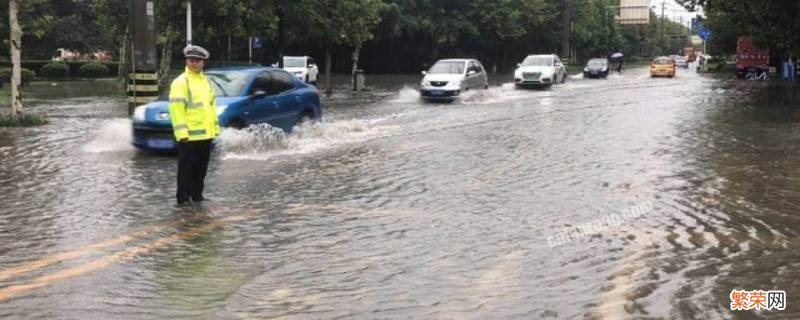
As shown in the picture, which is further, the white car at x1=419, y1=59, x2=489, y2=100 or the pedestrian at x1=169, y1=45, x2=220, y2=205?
the white car at x1=419, y1=59, x2=489, y2=100

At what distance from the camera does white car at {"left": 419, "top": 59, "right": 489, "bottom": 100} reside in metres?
25.7

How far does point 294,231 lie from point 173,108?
2218 millimetres

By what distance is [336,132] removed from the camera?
15.7 m

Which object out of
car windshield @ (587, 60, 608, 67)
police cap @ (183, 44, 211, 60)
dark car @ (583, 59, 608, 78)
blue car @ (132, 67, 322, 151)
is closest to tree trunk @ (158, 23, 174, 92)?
blue car @ (132, 67, 322, 151)

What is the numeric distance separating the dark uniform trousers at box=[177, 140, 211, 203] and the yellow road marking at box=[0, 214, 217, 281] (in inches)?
28.6

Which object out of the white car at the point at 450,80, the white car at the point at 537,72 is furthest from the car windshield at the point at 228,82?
the white car at the point at 537,72

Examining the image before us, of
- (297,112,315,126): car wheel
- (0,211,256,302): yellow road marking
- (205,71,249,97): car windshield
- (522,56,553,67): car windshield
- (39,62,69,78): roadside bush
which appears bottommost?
(0,211,256,302): yellow road marking

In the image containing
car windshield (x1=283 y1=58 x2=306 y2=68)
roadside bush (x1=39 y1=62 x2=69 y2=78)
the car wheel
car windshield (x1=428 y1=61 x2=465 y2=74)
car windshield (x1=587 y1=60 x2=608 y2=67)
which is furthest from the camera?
car windshield (x1=587 y1=60 x2=608 y2=67)

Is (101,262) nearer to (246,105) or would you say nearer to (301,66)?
(246,105)

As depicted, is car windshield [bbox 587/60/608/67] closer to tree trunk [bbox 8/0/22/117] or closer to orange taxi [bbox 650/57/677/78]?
orange taxi [bbox 650/57/677/78]

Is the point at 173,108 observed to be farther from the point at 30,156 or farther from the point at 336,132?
the point at 336,132

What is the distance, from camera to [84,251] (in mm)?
6387

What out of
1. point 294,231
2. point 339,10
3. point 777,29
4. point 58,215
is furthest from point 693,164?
point 339,10

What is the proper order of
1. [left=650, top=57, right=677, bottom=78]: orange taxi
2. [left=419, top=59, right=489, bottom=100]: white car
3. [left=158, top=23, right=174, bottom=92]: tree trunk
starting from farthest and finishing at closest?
[left=650, top=57, right=677, bottom=78]: orange taxi
[left=158, top=23, right=174, bottom=92]: tree trunk
[left=419, top=59, right=489, bottom=100]: white car
